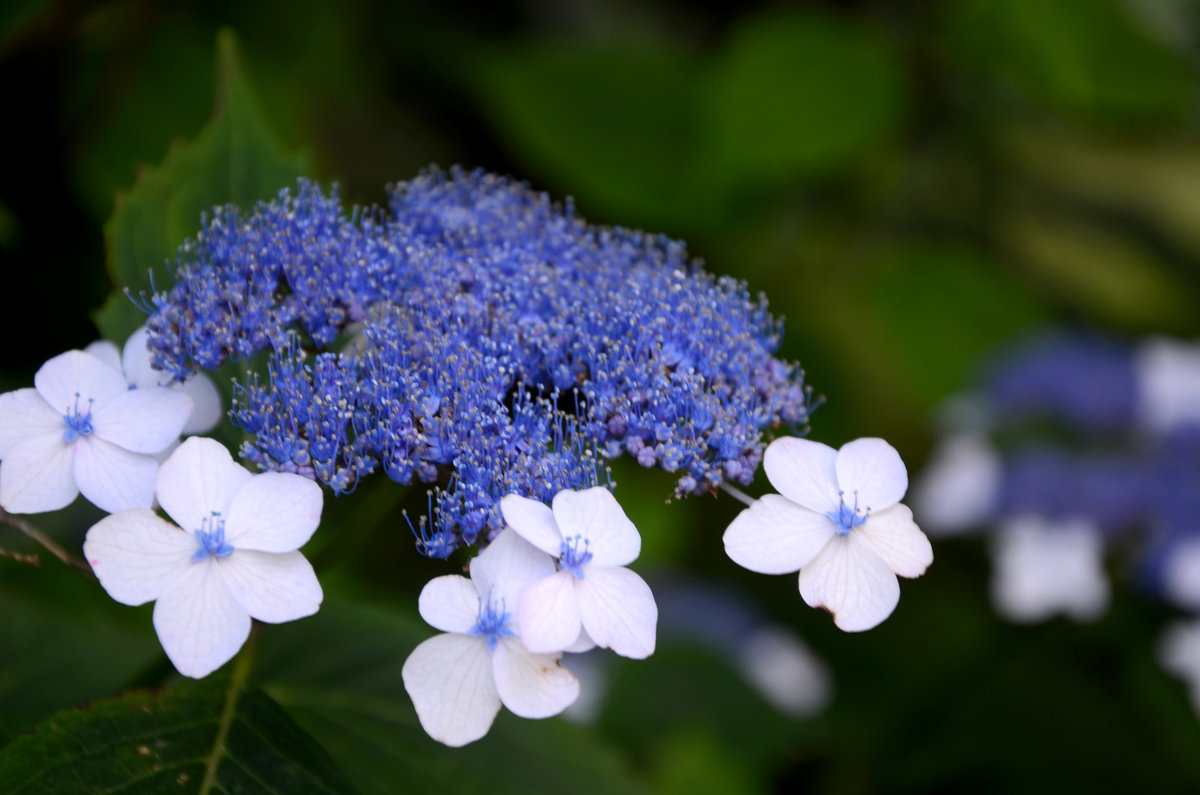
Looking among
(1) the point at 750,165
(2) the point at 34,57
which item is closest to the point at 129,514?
(2) the point at 34,57

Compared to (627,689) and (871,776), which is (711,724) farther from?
(871,776)

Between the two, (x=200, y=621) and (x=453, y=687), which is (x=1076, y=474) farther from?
(x=200, y=621)

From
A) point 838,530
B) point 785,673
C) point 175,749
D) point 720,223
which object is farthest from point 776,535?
point 720,223

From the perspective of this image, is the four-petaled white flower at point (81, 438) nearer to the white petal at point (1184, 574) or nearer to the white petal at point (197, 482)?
the white petal at point (197, 482)

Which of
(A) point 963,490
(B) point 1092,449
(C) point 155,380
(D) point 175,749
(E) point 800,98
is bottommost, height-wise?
(D) point 175,749

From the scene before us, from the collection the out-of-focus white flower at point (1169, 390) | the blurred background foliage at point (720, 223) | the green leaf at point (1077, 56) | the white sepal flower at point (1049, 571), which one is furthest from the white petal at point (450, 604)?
the green leaf at point (1077, 56)

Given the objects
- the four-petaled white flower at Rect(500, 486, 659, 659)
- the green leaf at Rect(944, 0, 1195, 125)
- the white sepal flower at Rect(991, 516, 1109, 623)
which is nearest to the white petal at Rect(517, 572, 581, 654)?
the four-petaled white flower at Rect(500, 486, 659, 659)

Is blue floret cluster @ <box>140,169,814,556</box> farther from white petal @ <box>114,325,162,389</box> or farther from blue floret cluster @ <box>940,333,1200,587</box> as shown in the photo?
blue floret cluster @ <box>940,333,1200,587</box>
